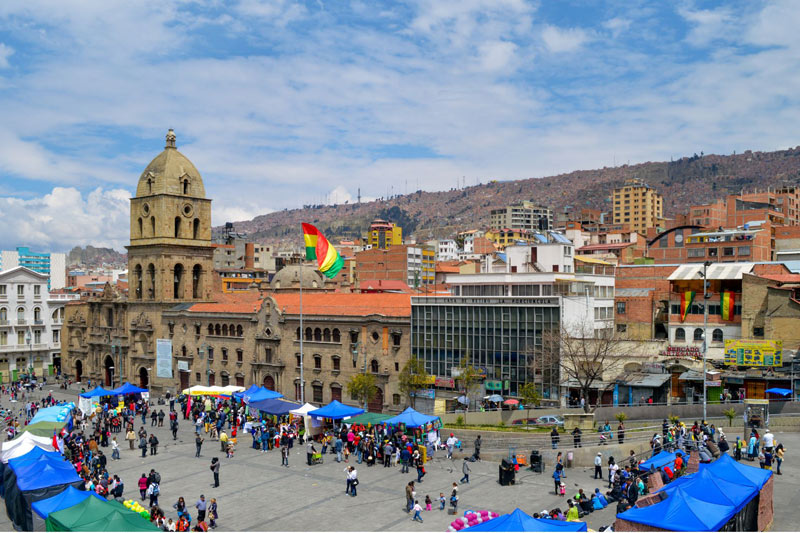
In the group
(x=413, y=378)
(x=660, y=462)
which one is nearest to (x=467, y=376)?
(x=413, y=378)

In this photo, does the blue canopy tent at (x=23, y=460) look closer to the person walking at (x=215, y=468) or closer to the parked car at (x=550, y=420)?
the person walking at (x=215, y=468)

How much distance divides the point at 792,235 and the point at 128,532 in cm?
8717

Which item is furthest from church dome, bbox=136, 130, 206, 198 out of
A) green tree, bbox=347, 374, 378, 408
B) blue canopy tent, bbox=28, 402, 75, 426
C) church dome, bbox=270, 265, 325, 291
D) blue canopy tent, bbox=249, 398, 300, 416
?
blue canopy tent, bbox=249, 398, 300, 416

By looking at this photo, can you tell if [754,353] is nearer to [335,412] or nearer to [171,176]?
[335,412]

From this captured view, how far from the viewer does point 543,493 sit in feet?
102

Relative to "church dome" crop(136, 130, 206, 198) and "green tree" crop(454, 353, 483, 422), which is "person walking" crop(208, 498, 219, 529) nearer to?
"green tree" crop(454, 353, 483, 422)

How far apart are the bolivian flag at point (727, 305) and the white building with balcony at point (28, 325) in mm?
75644

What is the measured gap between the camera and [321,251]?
51250 millimetres

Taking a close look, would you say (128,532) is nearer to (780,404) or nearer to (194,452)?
(194,452)

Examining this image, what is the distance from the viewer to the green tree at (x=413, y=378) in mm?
53812

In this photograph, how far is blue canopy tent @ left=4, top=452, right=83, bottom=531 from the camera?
28.0 m

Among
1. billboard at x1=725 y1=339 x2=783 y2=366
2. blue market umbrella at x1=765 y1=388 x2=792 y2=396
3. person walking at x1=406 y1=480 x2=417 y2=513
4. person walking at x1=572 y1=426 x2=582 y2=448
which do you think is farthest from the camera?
billboard at x1=725 y1=339 x2=783 y2=366

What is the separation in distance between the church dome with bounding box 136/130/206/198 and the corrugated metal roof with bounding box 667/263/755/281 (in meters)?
51.2

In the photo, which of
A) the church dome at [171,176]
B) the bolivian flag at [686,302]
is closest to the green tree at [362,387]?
the bolivian flag at [686,302]
